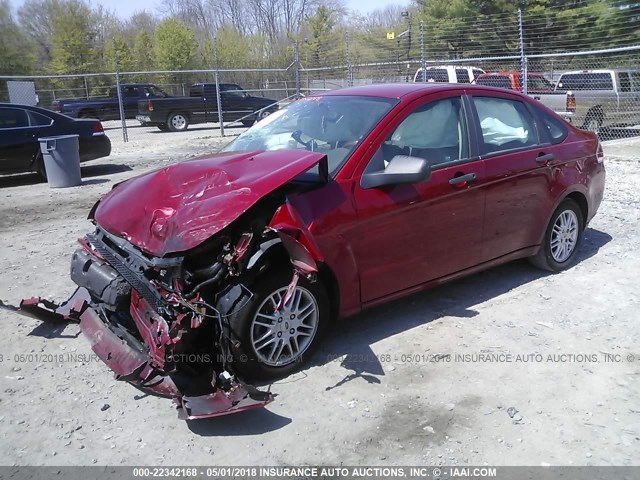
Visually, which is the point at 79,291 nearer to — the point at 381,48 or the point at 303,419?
the point at 303,419

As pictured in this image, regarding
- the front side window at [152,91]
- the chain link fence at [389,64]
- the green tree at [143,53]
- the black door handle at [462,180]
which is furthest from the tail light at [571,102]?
the green tree at [143,53]

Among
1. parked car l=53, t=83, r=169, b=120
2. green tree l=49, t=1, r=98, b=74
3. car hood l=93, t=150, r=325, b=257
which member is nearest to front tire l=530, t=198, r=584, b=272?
car hood l=93, t=150, r=325, b=257

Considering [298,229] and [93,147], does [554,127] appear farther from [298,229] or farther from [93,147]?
[93,147]

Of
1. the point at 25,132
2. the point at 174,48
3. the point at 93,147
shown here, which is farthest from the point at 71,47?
the point at 25,132

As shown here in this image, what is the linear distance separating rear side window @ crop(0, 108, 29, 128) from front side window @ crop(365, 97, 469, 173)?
29.9 feet

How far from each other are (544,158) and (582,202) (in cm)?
82

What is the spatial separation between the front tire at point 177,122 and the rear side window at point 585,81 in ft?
42.6

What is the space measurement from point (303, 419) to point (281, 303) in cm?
68

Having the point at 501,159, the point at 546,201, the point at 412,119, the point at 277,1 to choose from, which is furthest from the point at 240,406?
the point at 277,1

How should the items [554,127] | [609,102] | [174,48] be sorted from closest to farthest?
[554,127] → [609,102] → [174,48]

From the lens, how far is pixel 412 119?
429 cm

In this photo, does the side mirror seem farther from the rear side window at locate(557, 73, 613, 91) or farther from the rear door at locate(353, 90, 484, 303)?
the rear side window at locate(557, 73, 613, 91)

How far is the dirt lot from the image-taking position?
3074 millimetres

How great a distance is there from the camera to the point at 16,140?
1069 centimetres
